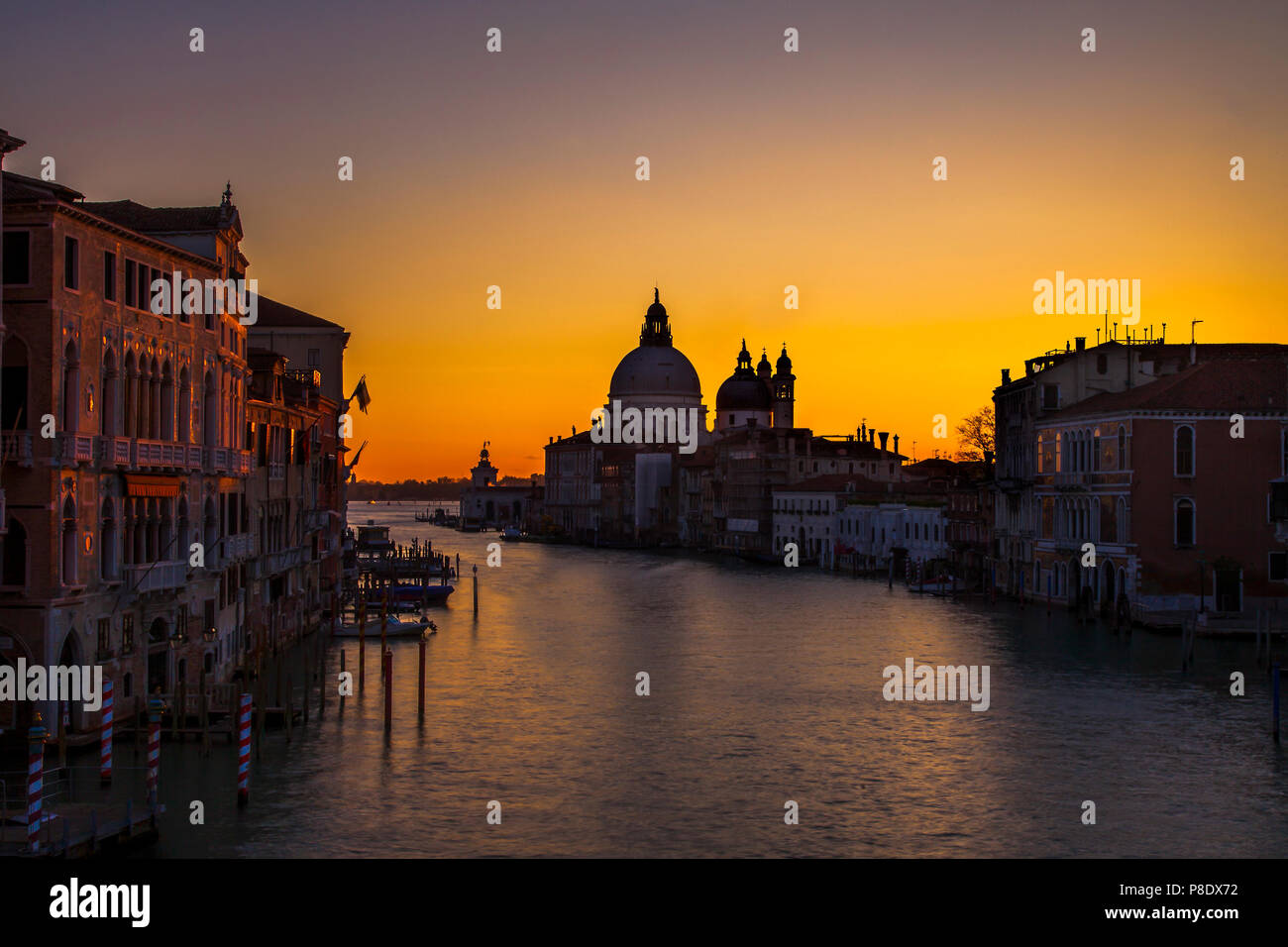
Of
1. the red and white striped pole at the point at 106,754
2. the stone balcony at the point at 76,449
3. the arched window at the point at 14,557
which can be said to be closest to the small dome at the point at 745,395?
the stone balcony at the point at 76,449

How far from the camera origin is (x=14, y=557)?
17094 millimetres

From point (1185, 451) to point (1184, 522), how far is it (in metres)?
1.73

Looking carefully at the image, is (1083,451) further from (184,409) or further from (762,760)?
(184,409)

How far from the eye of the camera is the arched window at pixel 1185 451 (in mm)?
35938

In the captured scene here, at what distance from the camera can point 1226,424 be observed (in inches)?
1404

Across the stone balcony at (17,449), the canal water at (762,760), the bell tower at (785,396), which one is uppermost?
the bell tower at (785,396)

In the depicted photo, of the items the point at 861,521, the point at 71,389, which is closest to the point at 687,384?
the point at 861,521

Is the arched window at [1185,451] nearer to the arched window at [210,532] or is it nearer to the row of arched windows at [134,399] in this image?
the row of arched windows at [134,399]

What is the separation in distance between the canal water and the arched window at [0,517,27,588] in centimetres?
229

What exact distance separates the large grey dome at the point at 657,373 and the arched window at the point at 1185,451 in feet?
269

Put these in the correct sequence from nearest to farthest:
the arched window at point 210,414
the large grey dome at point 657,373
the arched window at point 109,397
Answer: the arched window at point 109,397 → the arched window at point 210,414 → the large grey dome at point 657,373
